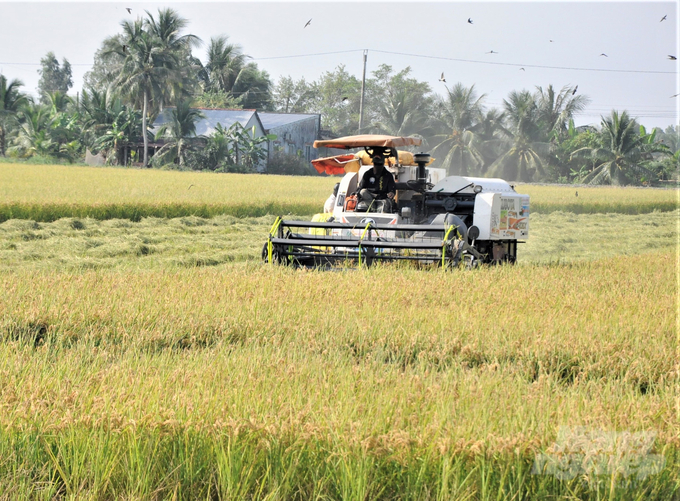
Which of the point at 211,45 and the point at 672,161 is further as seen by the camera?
the point at 211,45

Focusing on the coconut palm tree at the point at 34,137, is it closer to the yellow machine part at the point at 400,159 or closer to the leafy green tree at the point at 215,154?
the leafy green tree at the point at 215,154

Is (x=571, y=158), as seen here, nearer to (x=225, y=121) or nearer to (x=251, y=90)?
(x=225, y=121)

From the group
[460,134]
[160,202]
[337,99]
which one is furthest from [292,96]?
[160,202]

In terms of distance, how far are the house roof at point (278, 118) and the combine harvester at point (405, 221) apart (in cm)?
3842

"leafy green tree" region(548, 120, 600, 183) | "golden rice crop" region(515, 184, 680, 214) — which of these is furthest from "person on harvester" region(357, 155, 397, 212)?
"leafy green tree" region(548, 120, 600, 183)

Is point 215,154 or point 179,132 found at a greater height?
point 179,132

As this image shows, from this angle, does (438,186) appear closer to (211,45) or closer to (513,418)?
(513,418)

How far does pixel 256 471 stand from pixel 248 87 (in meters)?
57.8

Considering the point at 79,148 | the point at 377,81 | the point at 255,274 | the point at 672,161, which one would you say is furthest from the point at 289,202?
the point at 377,81

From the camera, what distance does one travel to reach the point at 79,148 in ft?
154

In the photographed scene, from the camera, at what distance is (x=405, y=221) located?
10.5 metres

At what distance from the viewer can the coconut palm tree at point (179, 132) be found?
4331 cm

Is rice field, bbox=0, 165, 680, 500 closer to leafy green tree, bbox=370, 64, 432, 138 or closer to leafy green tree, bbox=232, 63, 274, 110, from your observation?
leafy green tree, bbox=370, 64, 432, 138

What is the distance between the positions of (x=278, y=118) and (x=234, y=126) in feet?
20.1
